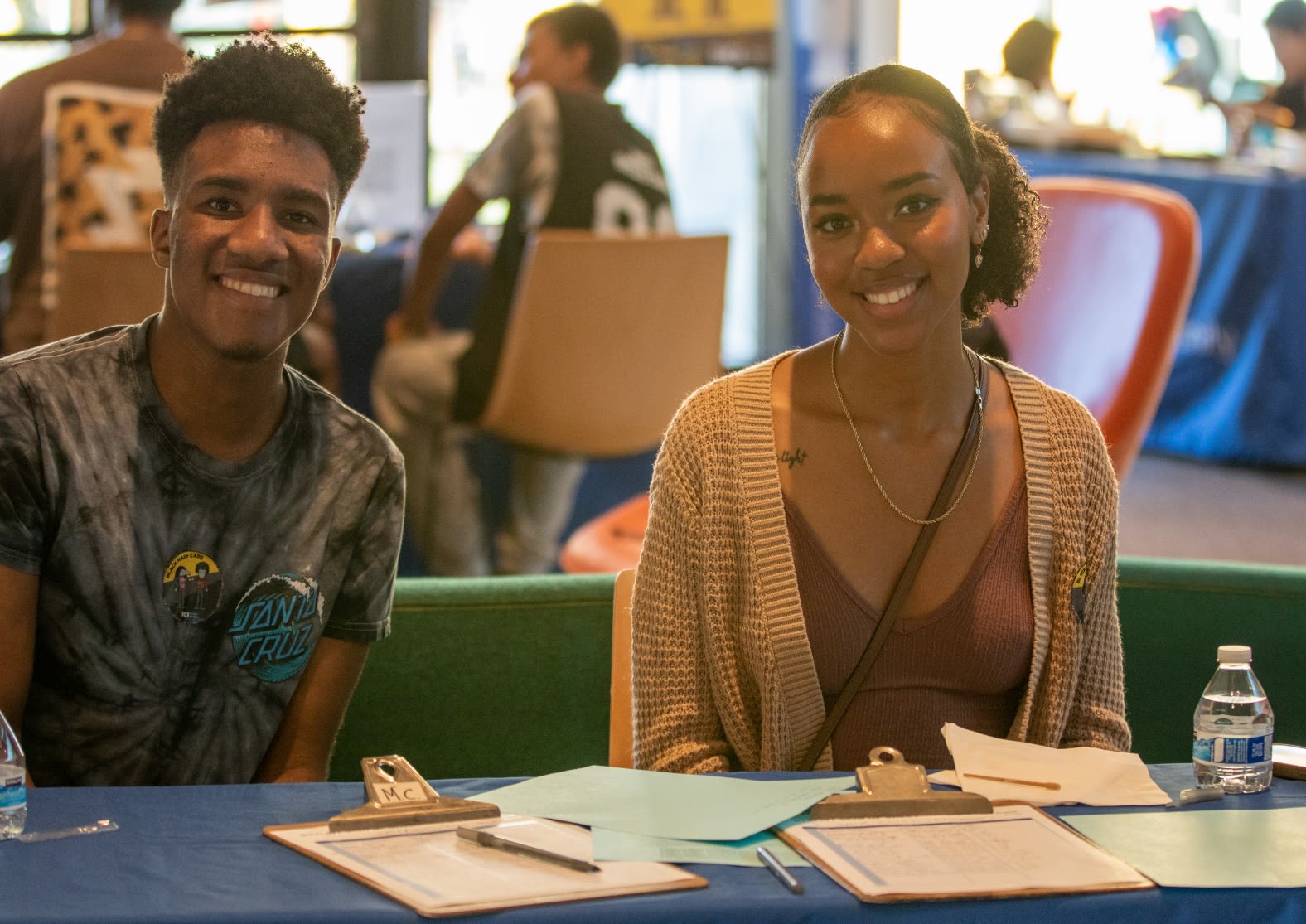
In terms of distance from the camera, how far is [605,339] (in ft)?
11.5

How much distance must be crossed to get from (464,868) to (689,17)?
5827 millimetres

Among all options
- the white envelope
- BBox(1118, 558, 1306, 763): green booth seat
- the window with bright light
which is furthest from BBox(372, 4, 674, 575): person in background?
the window with bright light

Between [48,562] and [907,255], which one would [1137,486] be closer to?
[907,255]

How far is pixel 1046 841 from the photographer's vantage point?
1194mm

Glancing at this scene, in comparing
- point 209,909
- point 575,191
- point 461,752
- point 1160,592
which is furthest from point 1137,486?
point 209,909

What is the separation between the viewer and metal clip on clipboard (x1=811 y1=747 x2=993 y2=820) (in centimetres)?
124

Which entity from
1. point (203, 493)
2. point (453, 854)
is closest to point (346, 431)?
point (203, 493)

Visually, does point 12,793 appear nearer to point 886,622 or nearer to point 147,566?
point 147,566

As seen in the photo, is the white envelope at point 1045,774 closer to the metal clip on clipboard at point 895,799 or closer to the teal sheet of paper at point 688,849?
the metal clip on clipboard at point 895,799

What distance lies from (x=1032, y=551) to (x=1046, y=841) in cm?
Answer: 59

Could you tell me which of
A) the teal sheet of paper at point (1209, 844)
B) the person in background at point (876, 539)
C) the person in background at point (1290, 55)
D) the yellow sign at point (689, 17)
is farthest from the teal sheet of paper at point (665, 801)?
the person in background at point (1290, 55)

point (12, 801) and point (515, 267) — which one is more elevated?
point (515, 267)

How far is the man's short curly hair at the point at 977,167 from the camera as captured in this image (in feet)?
5.70

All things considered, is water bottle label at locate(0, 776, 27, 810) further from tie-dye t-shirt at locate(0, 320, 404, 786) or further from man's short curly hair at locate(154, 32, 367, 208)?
man's short curly hair at locate(154, 32, 367, 208)
